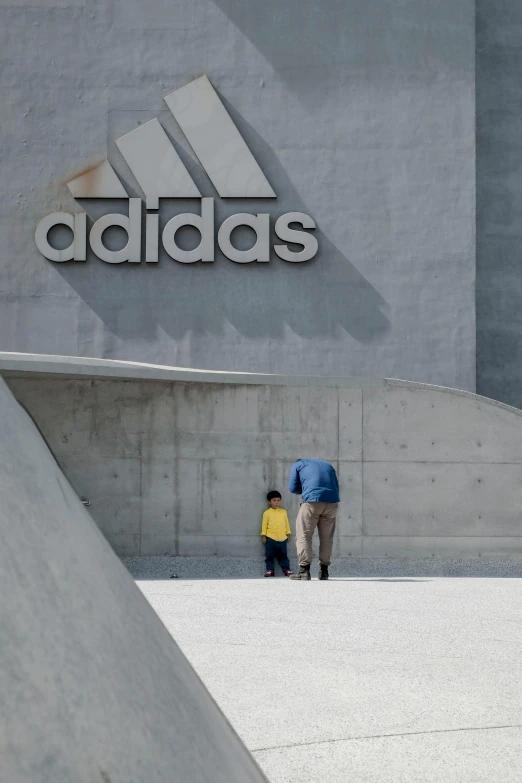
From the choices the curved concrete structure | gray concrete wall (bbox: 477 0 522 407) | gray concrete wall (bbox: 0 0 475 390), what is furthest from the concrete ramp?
gray concrete wall (bbox: 477 0 522 407)

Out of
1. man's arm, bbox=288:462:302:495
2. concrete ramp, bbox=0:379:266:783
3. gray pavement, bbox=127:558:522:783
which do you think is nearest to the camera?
concrete ramp, bbox=0:379:266:783

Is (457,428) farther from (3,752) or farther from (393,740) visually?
(3,752)

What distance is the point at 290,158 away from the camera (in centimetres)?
1702

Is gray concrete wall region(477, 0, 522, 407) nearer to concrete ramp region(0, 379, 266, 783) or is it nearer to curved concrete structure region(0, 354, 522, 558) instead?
curved concrete structure region(0, 354, 522, 558)

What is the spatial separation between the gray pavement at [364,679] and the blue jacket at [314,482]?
96.0 inches

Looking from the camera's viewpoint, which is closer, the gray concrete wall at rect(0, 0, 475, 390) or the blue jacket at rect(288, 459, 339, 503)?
the blue jacket at rect(288, 459, 339, 503)

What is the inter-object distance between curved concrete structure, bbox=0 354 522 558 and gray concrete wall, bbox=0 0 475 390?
9.40ft

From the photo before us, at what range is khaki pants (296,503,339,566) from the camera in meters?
12.1

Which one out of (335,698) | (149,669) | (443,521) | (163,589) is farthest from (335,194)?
(149,669)

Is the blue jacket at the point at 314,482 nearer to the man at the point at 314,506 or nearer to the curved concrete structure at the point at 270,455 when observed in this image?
the man at the point at 314,506

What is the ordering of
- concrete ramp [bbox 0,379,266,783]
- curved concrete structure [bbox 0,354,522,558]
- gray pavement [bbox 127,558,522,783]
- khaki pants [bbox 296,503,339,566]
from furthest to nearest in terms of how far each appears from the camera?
curved concrete structure [bbox 0,354,522,558], khaki pants [bbox 296,503,339,566], gray pavement [bbox 127,558,522,783], concrete ramp [bbox 0,379,266,783]

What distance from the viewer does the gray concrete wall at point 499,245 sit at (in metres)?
18.6

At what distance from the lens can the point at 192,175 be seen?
17.0 meters

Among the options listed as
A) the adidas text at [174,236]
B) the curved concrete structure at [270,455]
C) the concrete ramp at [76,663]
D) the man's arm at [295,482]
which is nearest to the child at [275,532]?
the curved concrete structure at [270,455]
